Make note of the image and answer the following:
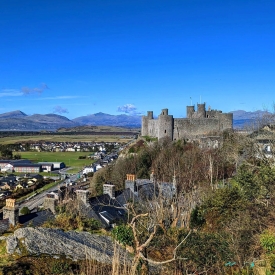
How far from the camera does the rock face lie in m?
7.86

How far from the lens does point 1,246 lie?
27.2 feet

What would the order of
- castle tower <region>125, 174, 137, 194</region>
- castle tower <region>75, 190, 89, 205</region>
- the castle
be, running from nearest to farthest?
A: castle tower <region>75, 190, 89, 205</region> < castle tower <region>125, 174, 137, 194</region> < the castle

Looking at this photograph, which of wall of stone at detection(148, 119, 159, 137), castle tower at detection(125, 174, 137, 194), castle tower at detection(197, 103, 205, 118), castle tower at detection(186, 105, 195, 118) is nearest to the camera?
castle tower at detection(125, 174, 137, 194)

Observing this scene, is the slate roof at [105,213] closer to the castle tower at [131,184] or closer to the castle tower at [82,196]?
the castle tower at [82,196]

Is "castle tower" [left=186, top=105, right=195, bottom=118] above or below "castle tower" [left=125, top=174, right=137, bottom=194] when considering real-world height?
above

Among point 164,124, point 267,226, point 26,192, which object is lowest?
point 26,192

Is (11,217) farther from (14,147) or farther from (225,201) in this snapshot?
(14,147)

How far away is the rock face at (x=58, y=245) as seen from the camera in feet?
25.8

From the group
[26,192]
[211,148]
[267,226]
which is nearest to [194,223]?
[267,226]

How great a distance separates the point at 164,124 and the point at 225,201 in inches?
846

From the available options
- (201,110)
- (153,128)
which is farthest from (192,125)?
(153,128)

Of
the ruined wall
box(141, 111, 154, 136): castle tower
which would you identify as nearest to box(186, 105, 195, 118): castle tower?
the ruined wall

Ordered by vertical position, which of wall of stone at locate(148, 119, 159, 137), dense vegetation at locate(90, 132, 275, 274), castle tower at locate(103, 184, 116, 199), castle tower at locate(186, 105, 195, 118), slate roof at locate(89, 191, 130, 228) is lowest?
slate roof at locate(89, 191, 130, 228)

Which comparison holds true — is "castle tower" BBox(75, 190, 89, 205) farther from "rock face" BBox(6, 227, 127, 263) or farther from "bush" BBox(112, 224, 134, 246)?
"bush" BBox(112, 224, 134, 246)
